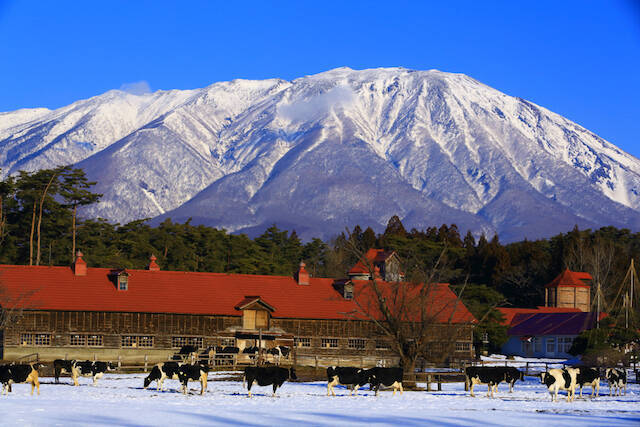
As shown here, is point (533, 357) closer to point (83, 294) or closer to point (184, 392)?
point (83, 294)

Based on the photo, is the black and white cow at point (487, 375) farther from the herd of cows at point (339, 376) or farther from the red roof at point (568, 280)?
the red roof at point (568, 280)

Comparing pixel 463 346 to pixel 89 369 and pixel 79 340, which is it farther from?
pixel 89 369

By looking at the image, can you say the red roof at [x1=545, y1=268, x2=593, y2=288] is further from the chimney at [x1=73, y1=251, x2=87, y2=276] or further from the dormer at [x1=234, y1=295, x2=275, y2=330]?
the chimney at [x1=73, y1=251, x2=87, y2=276]

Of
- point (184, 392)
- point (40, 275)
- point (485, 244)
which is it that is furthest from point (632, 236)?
point (184, 392)

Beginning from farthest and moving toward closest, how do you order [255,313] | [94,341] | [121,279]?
[255,313] → [121,279] → [94,341]

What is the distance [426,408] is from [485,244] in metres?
97.4

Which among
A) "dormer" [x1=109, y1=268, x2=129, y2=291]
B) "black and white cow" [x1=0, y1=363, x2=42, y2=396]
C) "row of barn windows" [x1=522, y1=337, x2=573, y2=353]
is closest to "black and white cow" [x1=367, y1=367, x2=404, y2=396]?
"black and white cow" [x1=0, y1=363, x2=42, y2=396]

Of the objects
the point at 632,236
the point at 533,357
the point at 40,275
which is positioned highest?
the point at 632,236

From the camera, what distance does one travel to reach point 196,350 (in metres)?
58.1

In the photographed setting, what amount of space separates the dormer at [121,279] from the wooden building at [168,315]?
0.29 ft

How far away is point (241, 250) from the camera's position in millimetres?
104188

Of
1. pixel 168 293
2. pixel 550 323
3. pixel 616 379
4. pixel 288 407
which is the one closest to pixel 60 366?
pixel 288 407

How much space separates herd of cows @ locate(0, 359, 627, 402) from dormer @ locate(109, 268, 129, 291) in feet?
67.2

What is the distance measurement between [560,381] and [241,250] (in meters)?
68.9
